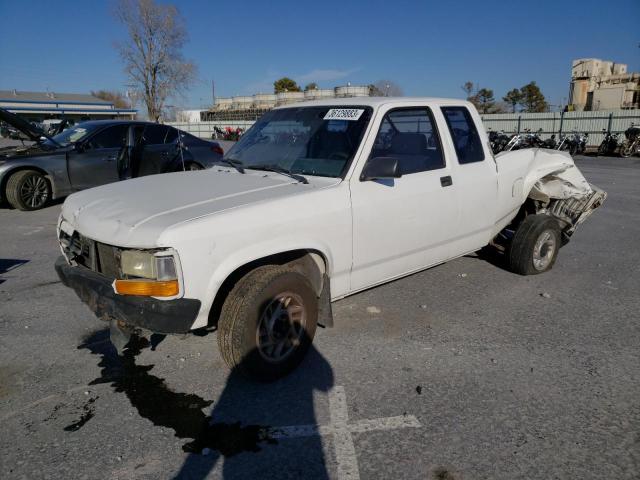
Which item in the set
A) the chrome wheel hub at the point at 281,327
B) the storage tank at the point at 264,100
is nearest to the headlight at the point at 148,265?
the chrome wheel hub at the point at 281,327

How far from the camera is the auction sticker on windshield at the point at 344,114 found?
3787 millimetres

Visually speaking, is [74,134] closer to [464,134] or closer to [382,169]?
[464,134]

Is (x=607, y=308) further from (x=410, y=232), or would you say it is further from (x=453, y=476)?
(x=453, y=476)

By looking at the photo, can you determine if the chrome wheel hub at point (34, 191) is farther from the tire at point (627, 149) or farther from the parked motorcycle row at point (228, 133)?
the parked motorcycle row at point (228, 133)

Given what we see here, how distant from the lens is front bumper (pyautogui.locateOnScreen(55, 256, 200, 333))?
105 inches

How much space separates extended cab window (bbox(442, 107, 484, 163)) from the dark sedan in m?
5.17

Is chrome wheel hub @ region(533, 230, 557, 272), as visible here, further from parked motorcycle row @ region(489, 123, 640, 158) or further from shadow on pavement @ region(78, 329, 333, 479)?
parked motorcycle row @ region(489, 123, 640, 158)

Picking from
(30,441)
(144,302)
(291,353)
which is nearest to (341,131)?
(291,353)

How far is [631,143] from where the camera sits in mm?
20875

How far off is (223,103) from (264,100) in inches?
345

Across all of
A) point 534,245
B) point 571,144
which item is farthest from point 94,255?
point 571,144

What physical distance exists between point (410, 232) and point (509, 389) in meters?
1.37

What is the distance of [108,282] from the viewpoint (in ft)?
9.61

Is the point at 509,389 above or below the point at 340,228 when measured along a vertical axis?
below
